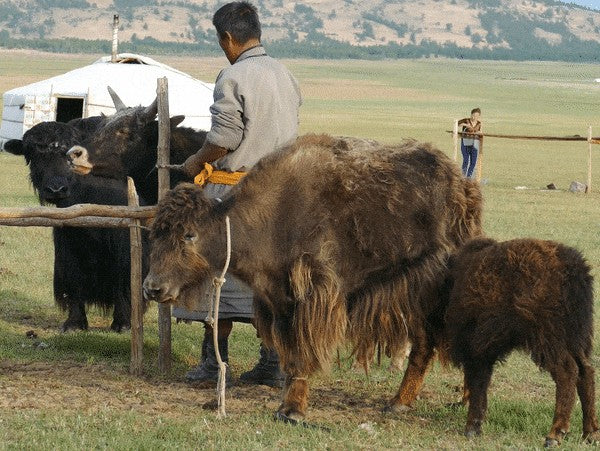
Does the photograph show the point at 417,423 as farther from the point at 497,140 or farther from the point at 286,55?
the point at 286,55

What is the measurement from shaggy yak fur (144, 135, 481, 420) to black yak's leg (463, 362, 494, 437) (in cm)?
58

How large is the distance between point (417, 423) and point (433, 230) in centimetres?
103

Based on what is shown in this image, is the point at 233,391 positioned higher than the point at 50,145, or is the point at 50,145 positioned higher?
the point at 50,145

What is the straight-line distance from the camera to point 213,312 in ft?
19.7

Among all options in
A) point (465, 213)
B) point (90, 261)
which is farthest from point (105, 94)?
point (465, 213)

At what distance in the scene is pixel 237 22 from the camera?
6.25m

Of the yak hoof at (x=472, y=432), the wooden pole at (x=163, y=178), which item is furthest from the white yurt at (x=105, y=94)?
the yak hoof at (x=472, y=432)

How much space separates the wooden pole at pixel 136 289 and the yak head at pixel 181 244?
128 centimetres

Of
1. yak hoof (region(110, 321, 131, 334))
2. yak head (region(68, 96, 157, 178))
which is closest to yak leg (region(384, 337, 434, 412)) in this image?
yak head (region(68, 96, 157, 178))

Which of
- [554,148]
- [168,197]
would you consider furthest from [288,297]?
[554,148]

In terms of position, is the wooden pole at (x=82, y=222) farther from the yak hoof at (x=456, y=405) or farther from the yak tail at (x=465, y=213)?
the yak hoof at (x=456, y=405)

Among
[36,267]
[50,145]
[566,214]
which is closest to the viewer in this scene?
[50,145]

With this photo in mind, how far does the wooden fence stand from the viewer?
21.8 feet

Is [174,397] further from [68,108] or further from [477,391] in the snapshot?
[68,108]
